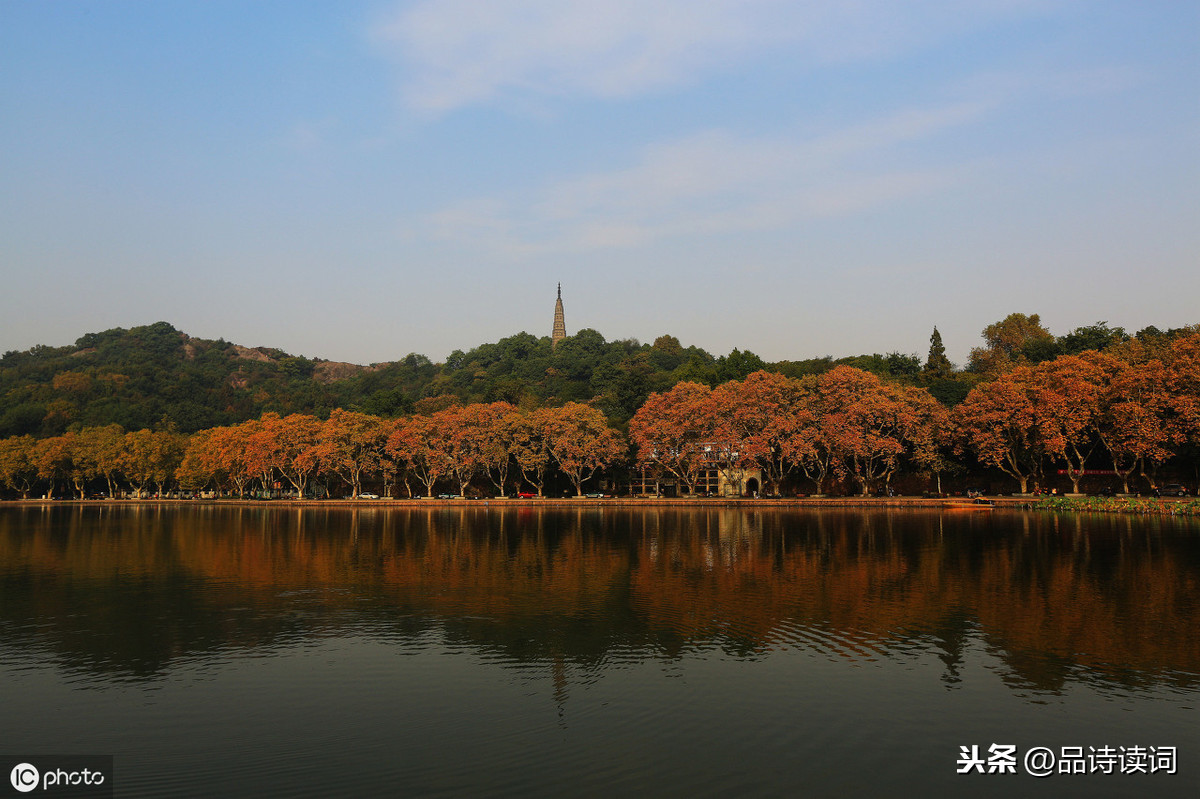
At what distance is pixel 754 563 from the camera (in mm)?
37594

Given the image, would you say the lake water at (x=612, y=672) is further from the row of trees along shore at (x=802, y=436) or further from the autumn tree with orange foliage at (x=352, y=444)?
the autumn tree with orange foliage at (x=352, y=444)

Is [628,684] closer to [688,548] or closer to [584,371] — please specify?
[688,548]

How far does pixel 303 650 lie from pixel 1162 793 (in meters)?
19.5

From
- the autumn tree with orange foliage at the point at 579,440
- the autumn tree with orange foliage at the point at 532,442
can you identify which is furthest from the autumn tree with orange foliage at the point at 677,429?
the autumn tree with orange foliage at the point at 532,442

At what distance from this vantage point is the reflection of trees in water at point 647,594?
21.5 metres

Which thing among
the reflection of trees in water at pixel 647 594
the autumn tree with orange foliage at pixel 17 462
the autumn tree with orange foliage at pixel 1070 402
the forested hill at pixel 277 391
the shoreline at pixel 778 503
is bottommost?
the shoreline at pixel 778 503

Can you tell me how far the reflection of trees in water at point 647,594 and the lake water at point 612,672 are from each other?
0.17m

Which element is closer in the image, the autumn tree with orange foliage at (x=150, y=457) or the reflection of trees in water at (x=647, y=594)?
the reflection of trees in water at (x=647, y=594)

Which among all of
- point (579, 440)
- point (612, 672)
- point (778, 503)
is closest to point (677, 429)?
point (579, 440)

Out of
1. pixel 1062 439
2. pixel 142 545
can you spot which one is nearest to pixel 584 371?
pixel 1062 439

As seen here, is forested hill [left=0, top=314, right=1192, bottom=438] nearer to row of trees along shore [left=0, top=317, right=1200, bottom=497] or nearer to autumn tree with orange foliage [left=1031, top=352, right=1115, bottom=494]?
row of trees along shore [left=0, top=317, right=1200, bottom=497]

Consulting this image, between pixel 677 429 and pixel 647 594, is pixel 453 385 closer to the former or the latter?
pixel 677 429

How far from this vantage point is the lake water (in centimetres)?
1366

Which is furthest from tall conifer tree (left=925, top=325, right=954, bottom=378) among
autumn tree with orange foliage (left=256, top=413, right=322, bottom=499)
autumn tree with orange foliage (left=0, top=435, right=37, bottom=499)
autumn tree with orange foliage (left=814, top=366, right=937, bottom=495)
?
autumn tree with orange foliage (left=0, top=435, right=37, bottom=499)
